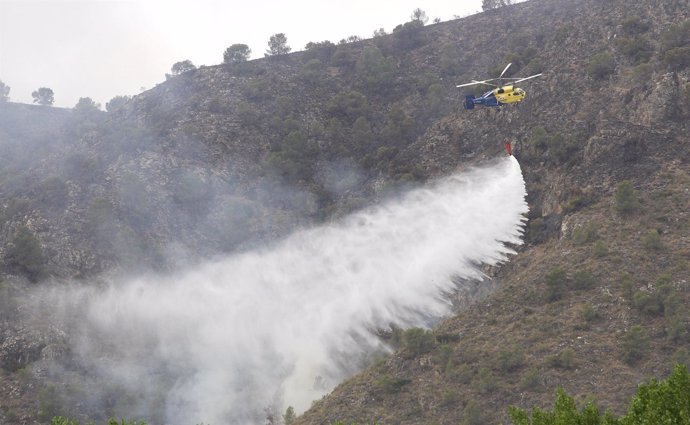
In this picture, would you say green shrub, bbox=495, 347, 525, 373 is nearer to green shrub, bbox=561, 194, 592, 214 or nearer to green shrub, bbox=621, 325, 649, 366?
green shrub, bbox=621, 325, 649, 366

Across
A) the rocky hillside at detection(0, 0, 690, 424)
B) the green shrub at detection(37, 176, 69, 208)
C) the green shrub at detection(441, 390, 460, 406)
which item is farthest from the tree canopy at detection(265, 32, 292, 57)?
the green shrub at detection(441, 390, 460, 406)

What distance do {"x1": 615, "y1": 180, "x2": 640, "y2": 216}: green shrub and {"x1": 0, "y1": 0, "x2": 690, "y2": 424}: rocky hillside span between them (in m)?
0.17

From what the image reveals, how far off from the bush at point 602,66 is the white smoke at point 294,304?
1334cm

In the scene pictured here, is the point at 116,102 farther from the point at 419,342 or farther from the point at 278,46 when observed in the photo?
the point at 419,342

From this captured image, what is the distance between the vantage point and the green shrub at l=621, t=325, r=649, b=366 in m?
45.4

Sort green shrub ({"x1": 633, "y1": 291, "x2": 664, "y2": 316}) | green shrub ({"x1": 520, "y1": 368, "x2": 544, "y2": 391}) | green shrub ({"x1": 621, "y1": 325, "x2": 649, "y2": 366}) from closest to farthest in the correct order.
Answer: green shrub ({"x1": 621, "y1": 325, "x2": 649, "y2": 366})
green shrub ({"x1": 520, "y1": 368, "x2": 544, "y2": 391})
green shrub ({"x1": 633, "y1": 291, "x2": 664, "y2": 316})

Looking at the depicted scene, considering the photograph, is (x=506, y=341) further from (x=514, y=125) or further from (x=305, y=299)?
(x=514, y=125)

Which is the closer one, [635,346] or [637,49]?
[635,346]

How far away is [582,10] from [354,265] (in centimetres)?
4774

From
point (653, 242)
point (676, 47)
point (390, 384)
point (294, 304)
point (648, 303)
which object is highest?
point (676, 47)

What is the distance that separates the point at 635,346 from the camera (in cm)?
4559

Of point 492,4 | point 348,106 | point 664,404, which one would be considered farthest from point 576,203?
point 492,4

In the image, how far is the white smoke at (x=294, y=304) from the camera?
6084 cm

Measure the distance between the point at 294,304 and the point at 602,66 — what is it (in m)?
41.1
